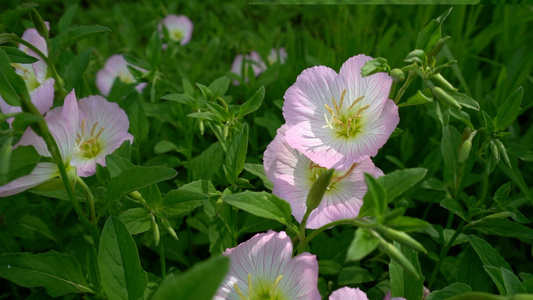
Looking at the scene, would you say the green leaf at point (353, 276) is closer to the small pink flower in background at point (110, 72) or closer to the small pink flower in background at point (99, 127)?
the small pink flower in background at point (99, 127)

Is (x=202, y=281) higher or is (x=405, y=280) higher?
(x=202, y=281)

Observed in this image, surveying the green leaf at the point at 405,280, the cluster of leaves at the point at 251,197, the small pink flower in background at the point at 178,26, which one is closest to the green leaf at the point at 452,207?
the cluster of leaves at the point at 251,197

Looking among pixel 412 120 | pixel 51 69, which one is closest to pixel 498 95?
pixel 412 120

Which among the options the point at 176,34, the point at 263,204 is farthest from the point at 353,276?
the point at 176,34

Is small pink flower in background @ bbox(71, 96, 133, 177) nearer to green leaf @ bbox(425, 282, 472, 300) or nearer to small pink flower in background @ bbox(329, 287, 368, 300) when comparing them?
small pink flower in background @ bbox(329, 287, 368, 300)

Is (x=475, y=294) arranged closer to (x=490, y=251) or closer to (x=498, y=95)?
(x=490, y=251)

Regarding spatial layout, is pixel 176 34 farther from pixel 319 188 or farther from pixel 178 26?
pixel 319 188

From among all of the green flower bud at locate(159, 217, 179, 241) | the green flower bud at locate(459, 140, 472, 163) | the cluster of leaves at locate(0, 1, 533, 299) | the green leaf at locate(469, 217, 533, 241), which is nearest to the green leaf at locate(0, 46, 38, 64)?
the cluster of leaves at locate(0, 1, 533, 299)
